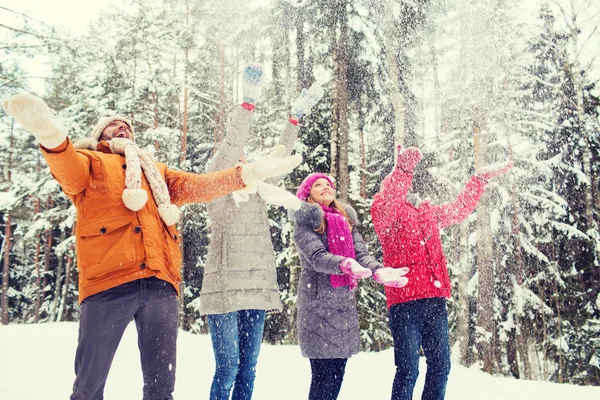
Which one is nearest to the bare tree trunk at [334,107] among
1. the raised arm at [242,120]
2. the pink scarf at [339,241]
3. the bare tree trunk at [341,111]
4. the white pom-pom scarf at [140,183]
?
the bare tree trunk at [341,111]

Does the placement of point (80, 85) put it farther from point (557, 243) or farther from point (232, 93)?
point (557, 243)

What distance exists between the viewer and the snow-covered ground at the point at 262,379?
491cm

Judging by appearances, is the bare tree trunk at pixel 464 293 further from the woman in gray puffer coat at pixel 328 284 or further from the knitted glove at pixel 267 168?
the knitted glove at pixel 267 168

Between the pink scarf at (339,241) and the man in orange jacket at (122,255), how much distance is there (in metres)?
1.26

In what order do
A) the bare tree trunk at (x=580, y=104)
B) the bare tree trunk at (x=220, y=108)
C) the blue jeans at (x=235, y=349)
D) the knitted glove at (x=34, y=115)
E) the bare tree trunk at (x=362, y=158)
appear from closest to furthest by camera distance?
the knitted glove at (x=34, y=115), the blue jeans at (x=235, y=349), the bare tree trunk at (x=580, y=104), the bare tree trunk at (x=362, y=158), the bare tree trunk at (x=220, y=108)

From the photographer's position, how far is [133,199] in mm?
2139

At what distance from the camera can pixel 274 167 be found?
6.64ft

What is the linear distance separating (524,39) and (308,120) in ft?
21.0

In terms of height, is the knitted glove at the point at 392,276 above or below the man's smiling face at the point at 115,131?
Answer: below

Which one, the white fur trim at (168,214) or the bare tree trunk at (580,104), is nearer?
the white fur trim at (168,214)

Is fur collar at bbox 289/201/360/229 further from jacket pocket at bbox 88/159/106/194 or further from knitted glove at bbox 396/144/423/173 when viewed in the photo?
jacket pocket at bbox 88/159/106/194

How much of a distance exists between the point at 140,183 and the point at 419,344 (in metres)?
2.26

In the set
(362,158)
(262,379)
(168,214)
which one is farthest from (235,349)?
(362,158)

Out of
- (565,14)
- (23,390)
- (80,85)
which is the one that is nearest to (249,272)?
(23,390)
